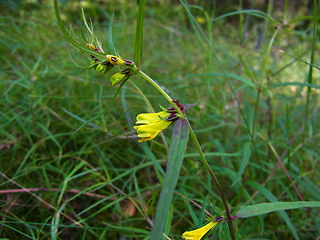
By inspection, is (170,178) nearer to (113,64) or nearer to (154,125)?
(154,125)

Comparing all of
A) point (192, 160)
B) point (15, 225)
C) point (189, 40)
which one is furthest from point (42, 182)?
point (189, 40)

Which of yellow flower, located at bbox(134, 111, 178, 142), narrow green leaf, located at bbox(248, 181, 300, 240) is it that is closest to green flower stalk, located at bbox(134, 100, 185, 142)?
yellow flower, located at bbox(134, 111, 178, 142)

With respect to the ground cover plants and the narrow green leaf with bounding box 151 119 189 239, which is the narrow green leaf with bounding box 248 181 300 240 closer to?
the ground cover plants

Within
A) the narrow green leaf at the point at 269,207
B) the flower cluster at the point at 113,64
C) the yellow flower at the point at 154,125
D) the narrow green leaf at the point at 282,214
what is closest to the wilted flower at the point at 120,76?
the flower cluster at the point at 113,64

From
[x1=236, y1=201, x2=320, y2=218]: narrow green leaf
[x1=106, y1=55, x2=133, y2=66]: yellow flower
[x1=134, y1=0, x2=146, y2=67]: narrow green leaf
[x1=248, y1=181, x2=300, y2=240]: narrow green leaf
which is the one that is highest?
[x1=134, y1=0, x2=146, y2=67]: narrow green leaf

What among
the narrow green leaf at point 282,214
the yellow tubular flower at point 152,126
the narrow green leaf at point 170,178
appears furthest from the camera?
the narrow green leaf at point 282,214

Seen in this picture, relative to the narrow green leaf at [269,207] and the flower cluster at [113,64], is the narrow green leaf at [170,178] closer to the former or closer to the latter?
the flower cluster at [113,64]

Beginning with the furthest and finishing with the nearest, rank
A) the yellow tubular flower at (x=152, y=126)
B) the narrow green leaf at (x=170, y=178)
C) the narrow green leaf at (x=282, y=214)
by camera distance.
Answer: the narrow green leaf at (x=282, y=214) → the yellow tubular flower at (x=152, y=126) → the narrow green leaf at (x=170, y=178)

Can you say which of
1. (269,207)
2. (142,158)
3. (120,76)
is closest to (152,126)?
(120,76)
